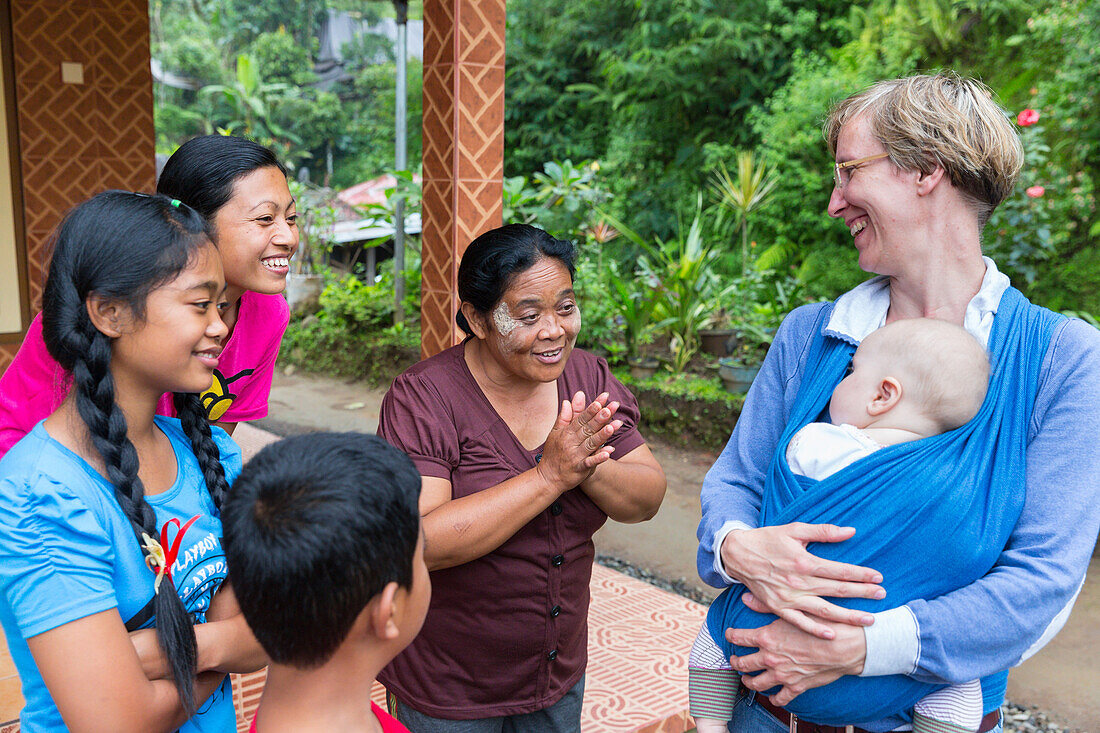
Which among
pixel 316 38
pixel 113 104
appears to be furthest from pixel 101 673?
pixel 316 38

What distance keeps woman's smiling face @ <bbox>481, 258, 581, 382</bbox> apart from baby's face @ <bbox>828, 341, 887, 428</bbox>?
57 centimetres

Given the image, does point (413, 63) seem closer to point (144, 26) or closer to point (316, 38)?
point (316, 38)

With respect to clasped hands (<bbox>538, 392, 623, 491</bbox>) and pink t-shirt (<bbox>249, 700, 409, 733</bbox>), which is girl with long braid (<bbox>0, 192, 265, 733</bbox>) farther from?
clasped hands (<bbox>538, 392, 623, 491</bbox>)

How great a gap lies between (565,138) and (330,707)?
12616 millimetres

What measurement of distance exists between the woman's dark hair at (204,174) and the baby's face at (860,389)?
54.8 inches

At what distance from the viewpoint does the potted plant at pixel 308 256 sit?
10.4m

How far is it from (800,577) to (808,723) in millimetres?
278

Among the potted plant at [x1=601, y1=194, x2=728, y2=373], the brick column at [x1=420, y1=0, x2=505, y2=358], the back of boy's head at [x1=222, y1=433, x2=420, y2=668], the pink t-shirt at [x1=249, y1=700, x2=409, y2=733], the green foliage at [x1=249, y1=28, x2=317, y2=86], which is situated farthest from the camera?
the green foliage at [x1=249, y1=28, x2=317, y2=86]

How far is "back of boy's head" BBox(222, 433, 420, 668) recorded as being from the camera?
101 centimetres

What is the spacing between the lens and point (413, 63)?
18.0m

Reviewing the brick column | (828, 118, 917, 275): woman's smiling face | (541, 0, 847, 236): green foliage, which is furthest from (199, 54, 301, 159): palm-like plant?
(828, 118, 917, 275): woman's smiling face

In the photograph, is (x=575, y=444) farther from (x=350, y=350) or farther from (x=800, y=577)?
(x=350, y=350)

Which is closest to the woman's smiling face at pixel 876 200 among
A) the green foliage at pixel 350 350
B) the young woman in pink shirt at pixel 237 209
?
the young woman in pink shirt at pixel 237 209

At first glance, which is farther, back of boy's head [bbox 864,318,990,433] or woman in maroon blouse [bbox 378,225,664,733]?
woman in maroon blouse [bbox 378,225,664,733]
